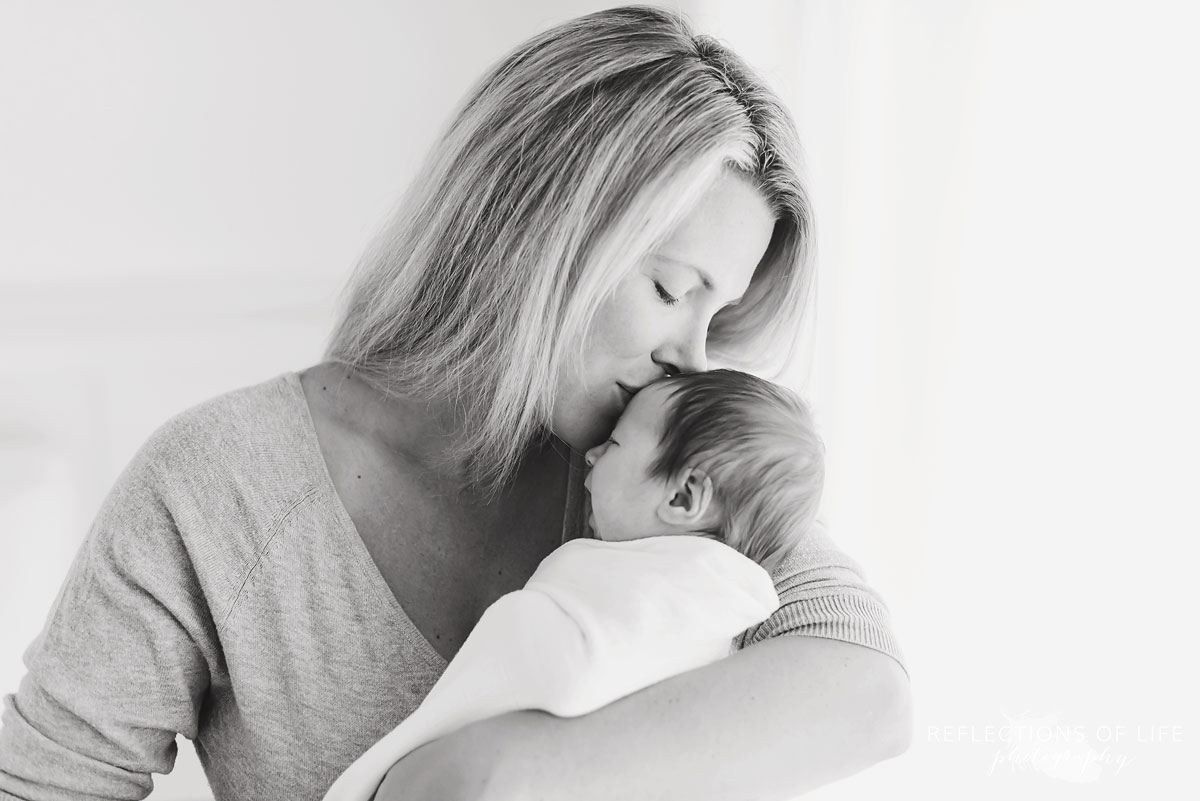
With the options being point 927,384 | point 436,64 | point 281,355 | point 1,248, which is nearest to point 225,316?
point 281,355

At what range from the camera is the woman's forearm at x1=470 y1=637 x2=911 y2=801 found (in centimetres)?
91

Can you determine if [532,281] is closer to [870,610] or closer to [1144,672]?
[870,610]

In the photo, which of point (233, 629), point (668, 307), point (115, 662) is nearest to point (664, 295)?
point (668, 307)

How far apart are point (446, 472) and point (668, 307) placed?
0.34 metres

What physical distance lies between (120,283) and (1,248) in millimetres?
226

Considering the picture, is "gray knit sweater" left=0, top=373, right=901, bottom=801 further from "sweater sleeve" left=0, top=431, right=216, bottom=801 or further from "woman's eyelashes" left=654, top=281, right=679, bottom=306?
"woman's eyelashes" left=654, top=281, right=679, bottom=306

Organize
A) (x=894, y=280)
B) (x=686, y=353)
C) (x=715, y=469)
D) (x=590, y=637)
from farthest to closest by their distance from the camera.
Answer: (x=894, y=280) < (x=686, y=353) < (x=715, y=469) < (x=590, y=637)

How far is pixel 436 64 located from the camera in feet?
7.63

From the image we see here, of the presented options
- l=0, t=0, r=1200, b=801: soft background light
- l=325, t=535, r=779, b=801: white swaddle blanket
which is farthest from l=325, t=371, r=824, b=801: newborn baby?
l=0, t=0, r=1200, b=801: soft background light

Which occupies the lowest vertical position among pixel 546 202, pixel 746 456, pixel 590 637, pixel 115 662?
pixel 115 662

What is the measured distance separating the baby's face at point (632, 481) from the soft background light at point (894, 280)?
0.51 m

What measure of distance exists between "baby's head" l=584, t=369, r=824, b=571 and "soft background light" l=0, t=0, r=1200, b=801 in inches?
18.6

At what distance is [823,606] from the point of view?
43.9 inches

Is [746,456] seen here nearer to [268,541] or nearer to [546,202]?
[546,202]
